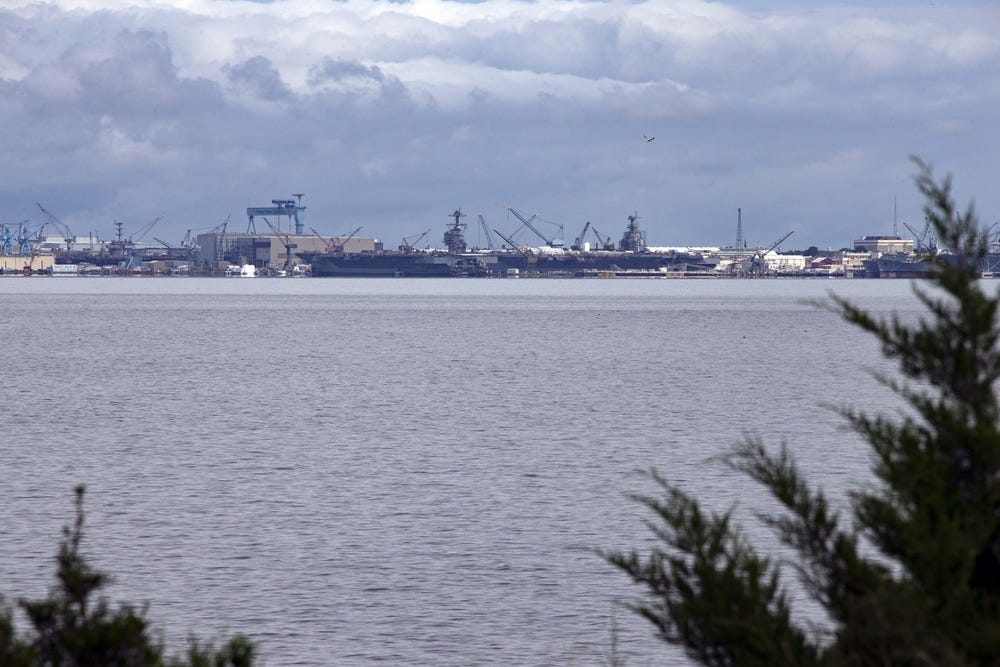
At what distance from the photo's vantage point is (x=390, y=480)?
3003 centimetres

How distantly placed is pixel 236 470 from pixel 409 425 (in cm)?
1124

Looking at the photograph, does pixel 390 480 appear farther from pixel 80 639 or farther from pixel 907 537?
pixel 907 537

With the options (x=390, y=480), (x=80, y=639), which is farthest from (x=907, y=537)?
(x=390, y=480)

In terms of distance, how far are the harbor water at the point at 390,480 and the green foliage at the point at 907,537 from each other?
1.21 m

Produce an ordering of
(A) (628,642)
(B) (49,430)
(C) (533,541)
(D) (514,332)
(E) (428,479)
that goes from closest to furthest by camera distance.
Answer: (A) (628,642)
(C) (533,541)
(E) (428,479)
(B) (49,430)
(D) (514,332)

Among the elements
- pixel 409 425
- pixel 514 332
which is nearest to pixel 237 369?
pixel 409 425

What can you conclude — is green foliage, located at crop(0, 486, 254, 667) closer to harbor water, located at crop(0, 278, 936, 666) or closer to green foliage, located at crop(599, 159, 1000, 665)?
green foliage, located at crop(599, 159, 1000, 665)

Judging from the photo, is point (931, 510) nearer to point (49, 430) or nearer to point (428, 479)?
point (428, 479)

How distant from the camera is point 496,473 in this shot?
31.0 metres

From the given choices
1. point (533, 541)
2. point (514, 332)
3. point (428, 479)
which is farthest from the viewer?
point (514, 332)

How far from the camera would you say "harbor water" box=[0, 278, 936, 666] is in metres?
18.0

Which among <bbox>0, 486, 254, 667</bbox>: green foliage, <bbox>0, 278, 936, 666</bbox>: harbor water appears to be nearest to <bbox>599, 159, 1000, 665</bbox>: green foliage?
<bbox>0, 278, 936, 666</bbox>: harbor water

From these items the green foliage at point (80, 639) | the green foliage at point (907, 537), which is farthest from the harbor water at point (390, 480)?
the green foliage at point (80, 639)

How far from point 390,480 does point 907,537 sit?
76.0 feet
